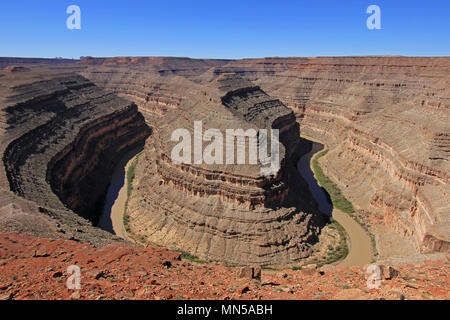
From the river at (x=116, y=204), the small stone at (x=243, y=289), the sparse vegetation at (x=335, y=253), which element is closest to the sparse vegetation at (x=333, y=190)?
the sparse vegetation at (x=335, y=253)

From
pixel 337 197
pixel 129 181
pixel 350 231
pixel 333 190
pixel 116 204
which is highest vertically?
pixel 129 181

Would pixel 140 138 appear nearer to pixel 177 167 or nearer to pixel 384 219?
pixel 177 167

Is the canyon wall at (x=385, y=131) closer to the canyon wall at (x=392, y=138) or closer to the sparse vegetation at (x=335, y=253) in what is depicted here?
the canyon wall at (x=392, y=138)

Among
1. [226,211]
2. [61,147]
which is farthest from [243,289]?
[61,147]

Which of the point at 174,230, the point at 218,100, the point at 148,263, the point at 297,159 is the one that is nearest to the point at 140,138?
the point at 218,100

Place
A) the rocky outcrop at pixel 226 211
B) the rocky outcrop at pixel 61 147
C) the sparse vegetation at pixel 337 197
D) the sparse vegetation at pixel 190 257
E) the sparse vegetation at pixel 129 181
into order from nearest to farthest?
the rocky outcrop at pixel 61 147, the sparse vegetation at pixel 190 257, the rocky outcrop at pixel 226 211, the sparse vegetation at pixel 129 181, the sparse vegetation at pixel 337 197

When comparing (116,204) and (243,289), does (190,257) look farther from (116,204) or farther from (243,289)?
(243,289)
